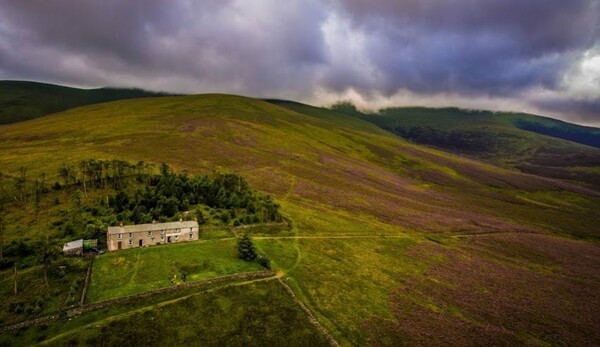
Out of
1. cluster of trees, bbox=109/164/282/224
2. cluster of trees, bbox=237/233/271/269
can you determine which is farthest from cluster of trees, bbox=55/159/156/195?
cluster of trees, bbox=237/233/271/269

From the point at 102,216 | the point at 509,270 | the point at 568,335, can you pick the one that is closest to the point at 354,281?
the point at 568,335

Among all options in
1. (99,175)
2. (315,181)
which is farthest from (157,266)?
(315,181)

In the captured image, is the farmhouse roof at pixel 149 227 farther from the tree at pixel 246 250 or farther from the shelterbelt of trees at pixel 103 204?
the tree at pixel 246 250

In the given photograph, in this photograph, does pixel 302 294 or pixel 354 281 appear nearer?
Result: pixel 302 294

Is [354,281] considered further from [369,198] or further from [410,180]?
[410,180]

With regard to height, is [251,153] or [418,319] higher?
[251,153]

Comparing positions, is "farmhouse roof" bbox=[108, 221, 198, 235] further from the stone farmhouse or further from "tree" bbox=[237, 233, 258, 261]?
"tree" bbox=[237, 233, 258, 261]

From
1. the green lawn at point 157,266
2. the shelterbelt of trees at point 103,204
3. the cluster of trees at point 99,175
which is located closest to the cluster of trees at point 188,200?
the shelterbelt of trees at point 103,204
